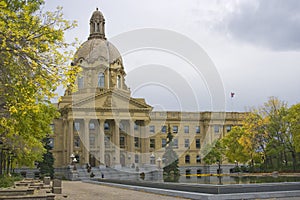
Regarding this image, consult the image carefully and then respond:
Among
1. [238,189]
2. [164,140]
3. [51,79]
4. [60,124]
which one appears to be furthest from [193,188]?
[164,140]

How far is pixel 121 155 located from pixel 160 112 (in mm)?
15171

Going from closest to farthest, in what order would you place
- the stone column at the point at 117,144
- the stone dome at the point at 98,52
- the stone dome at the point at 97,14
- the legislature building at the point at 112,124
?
the stone column at the point at 117,144
the legislature building at the point at 112,124
the stone dome at the point at 98,52
the stone dome at the point at 97,14

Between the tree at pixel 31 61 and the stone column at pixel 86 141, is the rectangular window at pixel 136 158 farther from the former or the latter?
the tree at pixel 31 61

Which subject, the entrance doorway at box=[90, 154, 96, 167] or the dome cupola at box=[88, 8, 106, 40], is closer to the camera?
the entrance doorway at box=[90, 154, 96, 167]

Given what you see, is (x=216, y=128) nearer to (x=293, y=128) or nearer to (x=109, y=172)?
(x=109, y=172)

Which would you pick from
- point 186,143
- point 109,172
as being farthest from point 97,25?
point 109,172

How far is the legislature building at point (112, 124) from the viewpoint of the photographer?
2798 inches

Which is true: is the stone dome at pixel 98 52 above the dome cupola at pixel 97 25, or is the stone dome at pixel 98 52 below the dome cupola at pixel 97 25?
below

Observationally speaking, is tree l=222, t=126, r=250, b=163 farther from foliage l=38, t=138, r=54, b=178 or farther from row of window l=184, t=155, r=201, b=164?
foliage l=38, t=138, r=54, b=178

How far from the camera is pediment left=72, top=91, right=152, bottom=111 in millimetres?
70250

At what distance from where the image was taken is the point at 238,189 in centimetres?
1834

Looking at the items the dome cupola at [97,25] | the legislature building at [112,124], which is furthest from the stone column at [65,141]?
the dome cupola at [97,25]

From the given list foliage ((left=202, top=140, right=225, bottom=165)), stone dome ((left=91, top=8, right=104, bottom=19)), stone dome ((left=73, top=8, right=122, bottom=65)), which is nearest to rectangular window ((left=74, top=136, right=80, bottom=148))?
stone dome ((left=73, top=8, right=122, bottom=65))

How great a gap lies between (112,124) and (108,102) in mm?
5393
